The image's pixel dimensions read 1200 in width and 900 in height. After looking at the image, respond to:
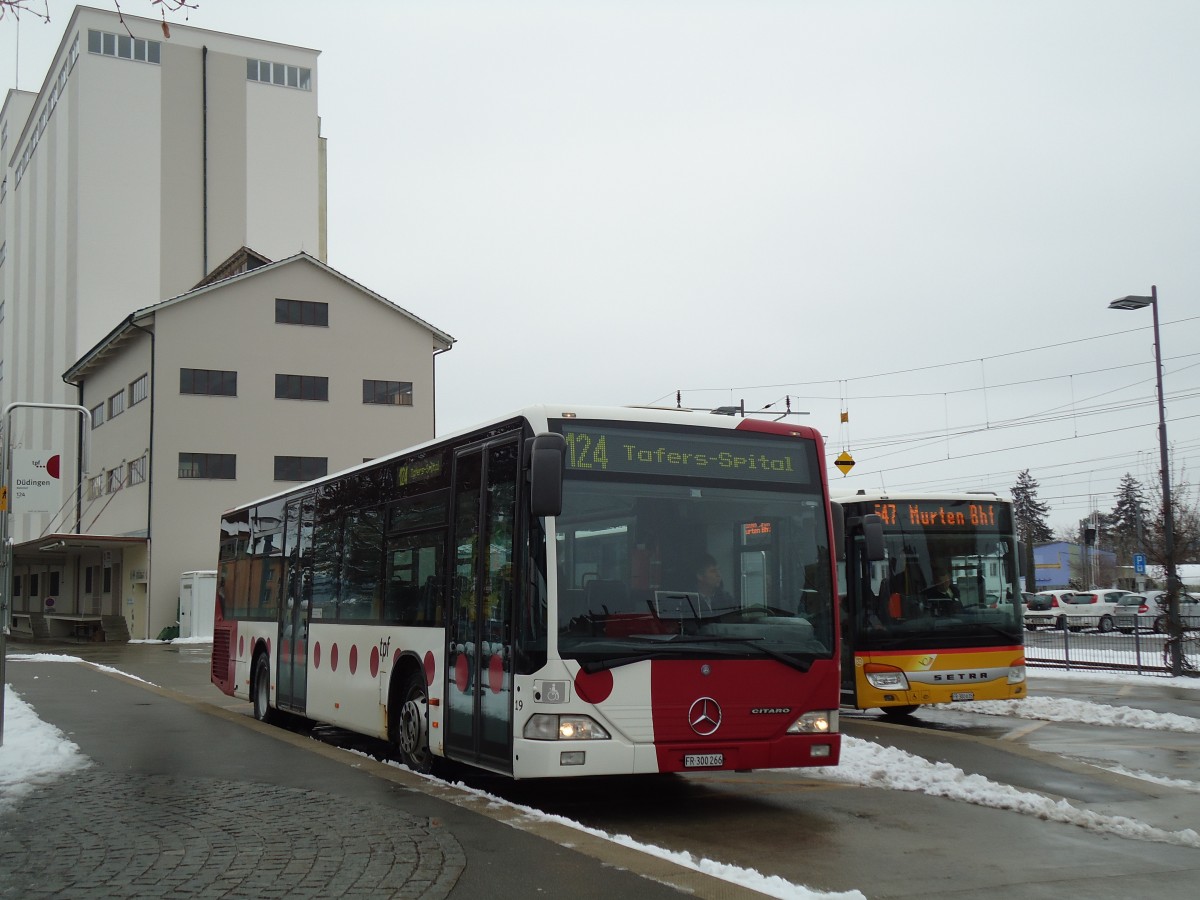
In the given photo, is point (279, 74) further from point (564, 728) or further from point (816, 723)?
point (564, 728)

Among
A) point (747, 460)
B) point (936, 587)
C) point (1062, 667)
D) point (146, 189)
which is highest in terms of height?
point (146, 189)

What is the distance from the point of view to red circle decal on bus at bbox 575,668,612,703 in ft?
28.4

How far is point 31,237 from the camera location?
71375mm

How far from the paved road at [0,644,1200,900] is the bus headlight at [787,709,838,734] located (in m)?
0.63

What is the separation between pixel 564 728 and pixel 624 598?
0.99 metres

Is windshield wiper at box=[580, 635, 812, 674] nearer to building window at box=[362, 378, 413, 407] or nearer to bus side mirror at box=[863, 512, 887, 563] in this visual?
bus side mirror at box=[863, 512, 887, 563]

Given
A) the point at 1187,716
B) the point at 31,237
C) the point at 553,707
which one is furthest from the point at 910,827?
the point at 31,237

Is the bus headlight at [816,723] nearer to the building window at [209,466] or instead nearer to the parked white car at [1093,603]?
the building window at [209,466]

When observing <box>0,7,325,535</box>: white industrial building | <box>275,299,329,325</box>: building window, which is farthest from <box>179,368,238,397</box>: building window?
<box>0,7,325,535</box>: white industrial building

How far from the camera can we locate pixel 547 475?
330 inches

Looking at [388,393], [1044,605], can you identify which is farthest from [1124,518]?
[388,393]

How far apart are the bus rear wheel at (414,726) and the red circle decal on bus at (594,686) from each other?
2405mm

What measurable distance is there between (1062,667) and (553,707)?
23019 millimetres

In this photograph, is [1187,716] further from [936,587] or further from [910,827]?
[910,827]
